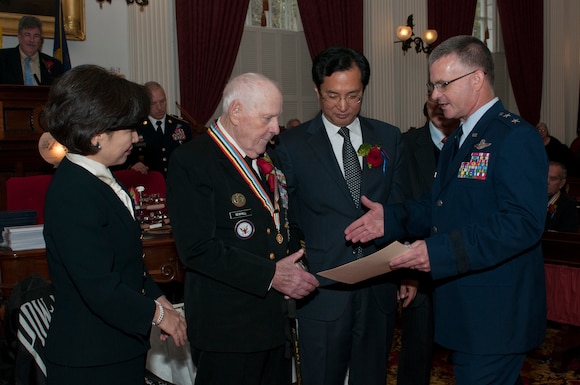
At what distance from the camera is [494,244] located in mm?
2041

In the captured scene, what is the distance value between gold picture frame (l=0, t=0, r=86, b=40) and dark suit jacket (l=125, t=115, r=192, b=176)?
2.03 m

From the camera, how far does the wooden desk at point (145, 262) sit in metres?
3.20

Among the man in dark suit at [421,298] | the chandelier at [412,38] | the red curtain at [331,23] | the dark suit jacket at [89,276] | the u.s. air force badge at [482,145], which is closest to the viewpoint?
the dark suit jacket at [89,276]

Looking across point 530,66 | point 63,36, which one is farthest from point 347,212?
point 530,66

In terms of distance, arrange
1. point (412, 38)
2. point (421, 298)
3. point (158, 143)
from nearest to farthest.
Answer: point (421, 298)
point (158, 143)
point (412, 38)

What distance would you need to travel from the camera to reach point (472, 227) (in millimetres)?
2102

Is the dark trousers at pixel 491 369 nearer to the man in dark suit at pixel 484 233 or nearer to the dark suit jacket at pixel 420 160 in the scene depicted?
the man in dark suit at pixel 484 233

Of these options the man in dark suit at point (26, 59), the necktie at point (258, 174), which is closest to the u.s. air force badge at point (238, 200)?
the necktie at point (258, 174)

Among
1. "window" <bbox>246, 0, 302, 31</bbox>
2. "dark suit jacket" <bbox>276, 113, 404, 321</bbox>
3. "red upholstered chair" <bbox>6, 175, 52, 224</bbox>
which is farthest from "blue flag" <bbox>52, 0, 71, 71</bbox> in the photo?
"dark suit jacket" <bbox>276, 113, 404, 321</bbox>

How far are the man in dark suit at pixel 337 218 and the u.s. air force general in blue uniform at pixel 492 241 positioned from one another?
43 cm

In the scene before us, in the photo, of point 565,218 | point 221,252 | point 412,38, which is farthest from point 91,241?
point 412,38

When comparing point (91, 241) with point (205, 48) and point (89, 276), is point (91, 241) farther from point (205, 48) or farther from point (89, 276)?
point (205, 48)

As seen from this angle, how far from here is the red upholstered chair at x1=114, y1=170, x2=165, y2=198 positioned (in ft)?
15.5

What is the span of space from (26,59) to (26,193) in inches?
110
